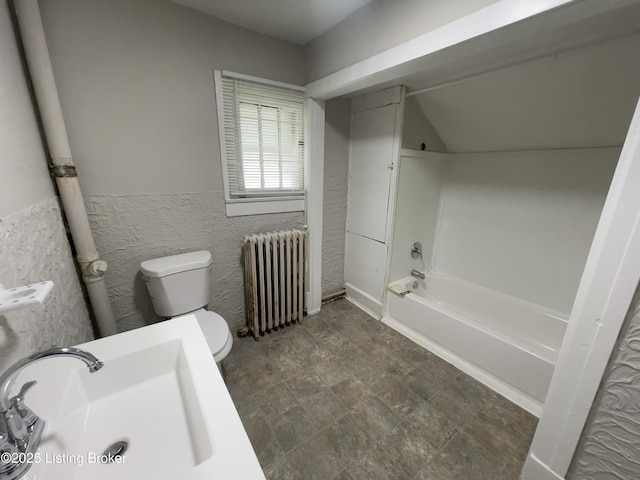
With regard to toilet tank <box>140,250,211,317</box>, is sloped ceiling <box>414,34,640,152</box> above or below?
above

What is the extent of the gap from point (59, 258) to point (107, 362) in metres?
0.61

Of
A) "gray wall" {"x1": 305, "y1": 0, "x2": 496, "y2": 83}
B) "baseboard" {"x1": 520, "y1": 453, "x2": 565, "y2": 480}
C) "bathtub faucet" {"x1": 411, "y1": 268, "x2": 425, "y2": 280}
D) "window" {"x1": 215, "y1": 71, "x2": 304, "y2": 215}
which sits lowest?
"baseboard" {"x1": 520, "y1": 453, "x2": 565, "y2": 480}

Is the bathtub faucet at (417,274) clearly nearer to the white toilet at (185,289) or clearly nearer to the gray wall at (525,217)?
the gray wall at (525,217)

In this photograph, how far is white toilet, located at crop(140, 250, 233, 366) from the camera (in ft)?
4.63

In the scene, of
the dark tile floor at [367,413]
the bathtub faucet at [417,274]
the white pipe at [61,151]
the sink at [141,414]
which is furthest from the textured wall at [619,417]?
the white pipe at [61,151]

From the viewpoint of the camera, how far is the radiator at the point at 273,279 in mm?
1844

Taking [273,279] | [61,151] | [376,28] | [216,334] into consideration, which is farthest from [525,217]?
[61,151]

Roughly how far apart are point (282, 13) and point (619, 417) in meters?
2.37

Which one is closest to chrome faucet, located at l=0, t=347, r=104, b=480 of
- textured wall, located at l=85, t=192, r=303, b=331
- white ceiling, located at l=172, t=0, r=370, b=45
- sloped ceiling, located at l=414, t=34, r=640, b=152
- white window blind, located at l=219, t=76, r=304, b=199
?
textured wall, located at l=85, t=192, r=303, b=331

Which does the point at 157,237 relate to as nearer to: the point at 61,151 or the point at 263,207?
the point at 61,151

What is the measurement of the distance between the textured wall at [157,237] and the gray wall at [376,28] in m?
1.20

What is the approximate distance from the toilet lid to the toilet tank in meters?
0.11

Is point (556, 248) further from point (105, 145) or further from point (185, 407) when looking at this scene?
point (105, 145)

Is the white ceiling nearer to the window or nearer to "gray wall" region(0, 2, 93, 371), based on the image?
the window
